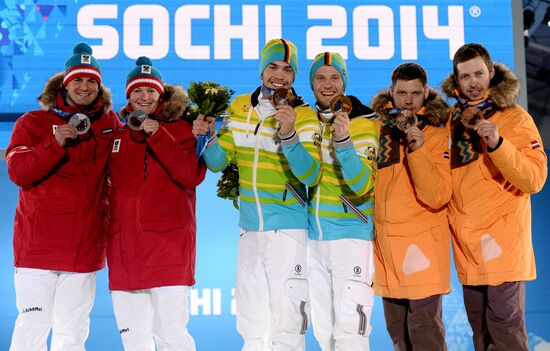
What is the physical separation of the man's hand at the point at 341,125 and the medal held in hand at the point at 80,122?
4.90 ft

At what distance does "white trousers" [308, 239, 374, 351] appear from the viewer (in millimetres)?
3768

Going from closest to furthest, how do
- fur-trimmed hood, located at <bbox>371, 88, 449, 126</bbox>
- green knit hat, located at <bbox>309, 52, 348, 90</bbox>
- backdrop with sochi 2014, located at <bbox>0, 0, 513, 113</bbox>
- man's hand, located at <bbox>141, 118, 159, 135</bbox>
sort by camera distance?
1. fur-trimmed hood, located at <bbox>371, 88, 449, 126</bbox>
2. man's hand, located at <bbox>141, 118, 159, 135</bbox>
3. green knit hat, located at <bbox>309, 52, 348, 90</bbox>
4. backdrop with sochi 2014, located at <bbox>0, 0, 513, 113</bbox>

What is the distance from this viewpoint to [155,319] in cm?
405

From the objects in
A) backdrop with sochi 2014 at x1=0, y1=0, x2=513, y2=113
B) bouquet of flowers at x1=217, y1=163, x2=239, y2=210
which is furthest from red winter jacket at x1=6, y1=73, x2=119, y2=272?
backdrop with sochi 2014 at x1=0, y1=0, x2=513, y2=113

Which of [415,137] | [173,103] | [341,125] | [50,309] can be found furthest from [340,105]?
[50,309]

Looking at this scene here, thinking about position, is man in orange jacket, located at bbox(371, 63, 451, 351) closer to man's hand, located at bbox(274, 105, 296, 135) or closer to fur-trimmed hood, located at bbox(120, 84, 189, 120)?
man's hand, located at bbox(274, 105, 296, 135)

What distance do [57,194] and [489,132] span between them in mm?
2529

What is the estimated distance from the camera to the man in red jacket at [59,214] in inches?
157

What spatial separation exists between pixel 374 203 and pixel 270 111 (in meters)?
0.84

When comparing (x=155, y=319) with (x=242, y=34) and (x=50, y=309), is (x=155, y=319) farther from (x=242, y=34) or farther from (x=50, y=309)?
(x=242, y=34)

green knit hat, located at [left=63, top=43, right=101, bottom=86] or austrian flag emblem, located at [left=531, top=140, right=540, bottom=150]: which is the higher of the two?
green knit hat, located at [left=63, top=43, right=101, bottom=86]

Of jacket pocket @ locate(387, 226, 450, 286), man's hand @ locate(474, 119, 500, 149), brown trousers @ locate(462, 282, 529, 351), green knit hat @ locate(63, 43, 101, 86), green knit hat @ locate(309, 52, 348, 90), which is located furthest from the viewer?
green knit hat @ locate(63, 43, 101, 86)

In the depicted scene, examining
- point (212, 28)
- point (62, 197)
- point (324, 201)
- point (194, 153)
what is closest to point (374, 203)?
point (324, 201)

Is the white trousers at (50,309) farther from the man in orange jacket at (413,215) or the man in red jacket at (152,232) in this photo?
the man in orange jacket at (413,215)
